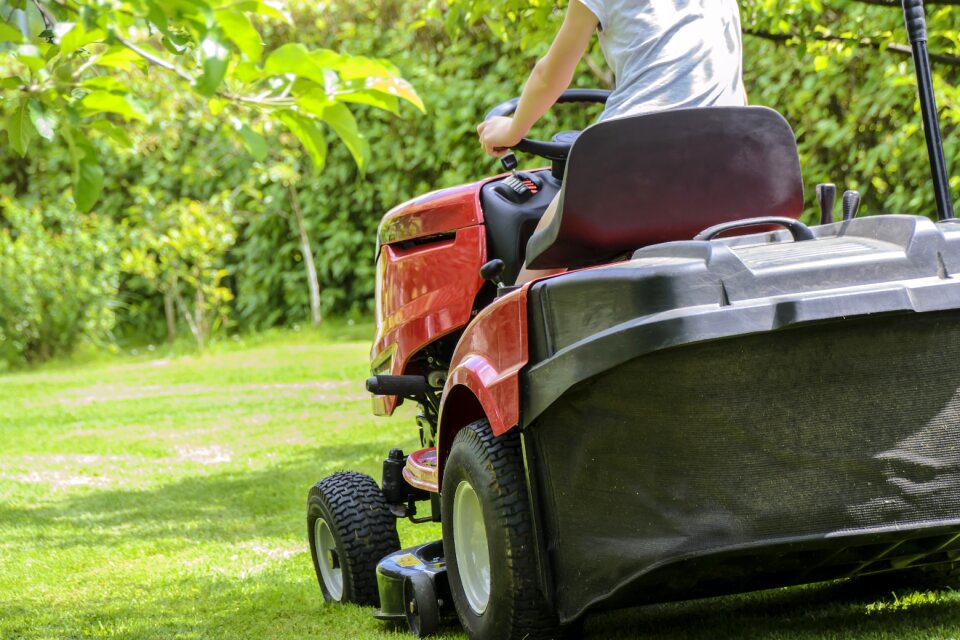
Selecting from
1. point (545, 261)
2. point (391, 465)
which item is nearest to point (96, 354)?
point (391, 465)

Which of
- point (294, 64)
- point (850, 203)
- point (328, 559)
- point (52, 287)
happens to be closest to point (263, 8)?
point (294, 64)

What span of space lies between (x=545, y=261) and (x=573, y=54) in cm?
43

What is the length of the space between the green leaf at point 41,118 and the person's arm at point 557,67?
39.5 inches

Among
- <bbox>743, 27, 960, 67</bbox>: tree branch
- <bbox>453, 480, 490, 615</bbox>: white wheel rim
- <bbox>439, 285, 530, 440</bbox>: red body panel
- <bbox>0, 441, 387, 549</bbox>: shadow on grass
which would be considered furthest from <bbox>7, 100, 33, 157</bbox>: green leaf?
<bbox>743, 27, 960, 67</bbox>: tree branch

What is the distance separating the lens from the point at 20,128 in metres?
2.36

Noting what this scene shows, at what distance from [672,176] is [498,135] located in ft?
2.05

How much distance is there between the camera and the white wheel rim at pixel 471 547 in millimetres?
2961

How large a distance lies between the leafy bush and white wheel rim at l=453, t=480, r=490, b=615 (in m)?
11.5

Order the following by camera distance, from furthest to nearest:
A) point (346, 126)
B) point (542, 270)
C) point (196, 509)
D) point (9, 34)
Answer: point (196, 509) → point (542, 270) → point (346, 126) → point (9, 34)

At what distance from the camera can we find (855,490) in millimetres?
2395

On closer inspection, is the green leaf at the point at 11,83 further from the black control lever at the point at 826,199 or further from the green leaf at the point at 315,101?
the black control lever at the point at 826,199

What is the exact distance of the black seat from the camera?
3467mm

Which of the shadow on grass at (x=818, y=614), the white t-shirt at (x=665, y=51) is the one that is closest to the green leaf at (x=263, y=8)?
the white t-shirt at (x=665, y=51)

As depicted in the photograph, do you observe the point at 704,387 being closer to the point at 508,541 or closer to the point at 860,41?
the point at 508,541
